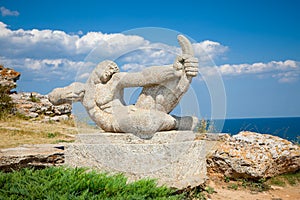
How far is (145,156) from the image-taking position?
4246 mm

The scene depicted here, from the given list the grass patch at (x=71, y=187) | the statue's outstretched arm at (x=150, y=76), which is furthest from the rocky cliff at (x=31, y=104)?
the grass patch at (x=71, y=187)

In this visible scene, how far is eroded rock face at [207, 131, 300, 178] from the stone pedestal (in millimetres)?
1086

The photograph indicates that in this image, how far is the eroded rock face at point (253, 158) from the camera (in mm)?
5641

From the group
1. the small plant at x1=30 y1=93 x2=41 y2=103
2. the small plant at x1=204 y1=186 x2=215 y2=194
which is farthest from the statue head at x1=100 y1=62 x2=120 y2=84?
the small plant at x1=30 y1=93 x2=41 y2=103

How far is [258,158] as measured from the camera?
5.69m

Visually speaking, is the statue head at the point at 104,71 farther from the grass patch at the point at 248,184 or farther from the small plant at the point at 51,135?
the small plant at the point at 51,135

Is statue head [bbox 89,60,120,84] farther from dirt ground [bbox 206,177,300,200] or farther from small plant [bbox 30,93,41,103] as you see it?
small plant [bbox 30,93,41,103]

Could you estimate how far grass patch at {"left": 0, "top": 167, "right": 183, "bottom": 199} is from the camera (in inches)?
111

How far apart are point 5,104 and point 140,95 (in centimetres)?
975

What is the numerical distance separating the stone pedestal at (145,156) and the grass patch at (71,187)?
3.23 ft

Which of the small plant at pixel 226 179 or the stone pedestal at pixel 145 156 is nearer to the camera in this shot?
→ the stone pedestal at pixel 145 156

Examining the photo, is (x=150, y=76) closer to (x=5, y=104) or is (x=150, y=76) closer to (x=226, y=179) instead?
(x=226, y=179)

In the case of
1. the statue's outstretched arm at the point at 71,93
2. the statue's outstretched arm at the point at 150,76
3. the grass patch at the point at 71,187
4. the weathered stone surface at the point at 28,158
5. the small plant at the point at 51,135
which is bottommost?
the small plant at the point at 51,135

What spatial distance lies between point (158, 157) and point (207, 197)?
4.21 ft
